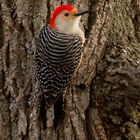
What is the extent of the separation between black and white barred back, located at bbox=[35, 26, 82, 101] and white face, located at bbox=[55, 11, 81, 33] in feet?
0.50

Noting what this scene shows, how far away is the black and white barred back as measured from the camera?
3.91 metres

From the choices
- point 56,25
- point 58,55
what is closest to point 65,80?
point 58,55

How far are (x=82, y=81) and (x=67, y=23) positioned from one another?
1.79 feet

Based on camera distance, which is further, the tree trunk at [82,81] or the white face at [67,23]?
the white face at [67,23]

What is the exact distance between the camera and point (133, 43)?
4215 millimetres

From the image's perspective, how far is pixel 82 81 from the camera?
12.9ft

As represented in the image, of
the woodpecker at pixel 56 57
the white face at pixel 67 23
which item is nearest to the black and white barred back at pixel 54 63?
the woodpecker at pixel 56 57

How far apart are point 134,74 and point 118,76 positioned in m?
0.12

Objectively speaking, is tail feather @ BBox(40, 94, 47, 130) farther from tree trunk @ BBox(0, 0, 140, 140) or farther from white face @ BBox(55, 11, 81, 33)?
white face @ BBox(55, 11, 81, 33)

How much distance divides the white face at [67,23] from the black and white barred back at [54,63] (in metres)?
0.15

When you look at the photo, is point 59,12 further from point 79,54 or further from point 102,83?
point 102,83

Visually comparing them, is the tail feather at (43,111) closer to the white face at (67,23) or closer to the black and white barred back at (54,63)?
the black and white barred back at (54,63)

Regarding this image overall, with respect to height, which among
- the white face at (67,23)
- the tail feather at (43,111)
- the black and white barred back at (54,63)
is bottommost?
the tail feather at (43,111)

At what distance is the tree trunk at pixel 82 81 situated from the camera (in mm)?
3873
